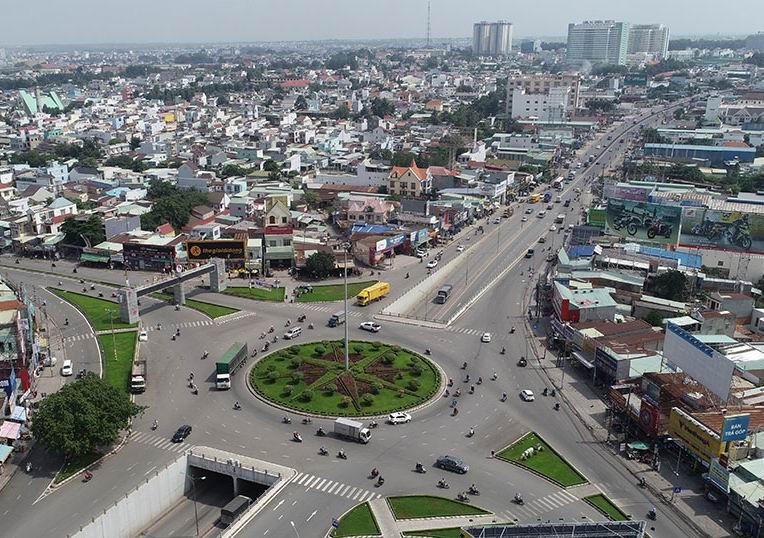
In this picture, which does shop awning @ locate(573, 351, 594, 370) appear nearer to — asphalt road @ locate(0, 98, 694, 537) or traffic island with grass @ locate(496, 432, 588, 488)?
asphalt road @ locate(0, 98, 694, 537)

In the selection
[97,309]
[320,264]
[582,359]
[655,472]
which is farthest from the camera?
[320,264]

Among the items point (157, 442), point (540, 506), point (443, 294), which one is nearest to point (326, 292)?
point (443, 294)

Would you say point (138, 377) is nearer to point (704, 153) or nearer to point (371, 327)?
point (371, 327)

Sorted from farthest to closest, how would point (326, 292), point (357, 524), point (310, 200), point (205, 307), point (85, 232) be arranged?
point (310, 200), point (85, 232), point (326, 292), point (205, 307), point (357, 524)

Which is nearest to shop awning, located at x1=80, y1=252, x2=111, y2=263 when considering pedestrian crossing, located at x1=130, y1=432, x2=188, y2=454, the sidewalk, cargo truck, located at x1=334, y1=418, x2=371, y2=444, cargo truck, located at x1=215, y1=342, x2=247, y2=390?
cargo truck, located at x1=215, y1=342, x2=247, y2=390

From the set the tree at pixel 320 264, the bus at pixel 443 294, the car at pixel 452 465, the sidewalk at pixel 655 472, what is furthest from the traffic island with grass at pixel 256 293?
the car at pixel 452 465

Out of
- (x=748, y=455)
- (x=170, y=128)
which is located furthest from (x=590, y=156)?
(x=748, y=455)
